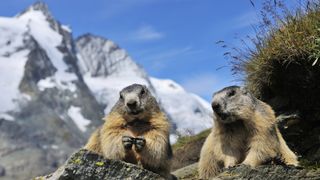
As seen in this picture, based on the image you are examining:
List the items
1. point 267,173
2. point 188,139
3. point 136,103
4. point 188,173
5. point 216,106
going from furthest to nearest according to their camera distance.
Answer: point 188,139, point 188,173, point 136,103, point 216,106, point 267,173

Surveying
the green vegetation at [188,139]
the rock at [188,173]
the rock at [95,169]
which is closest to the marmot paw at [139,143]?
the rock at [95,169]

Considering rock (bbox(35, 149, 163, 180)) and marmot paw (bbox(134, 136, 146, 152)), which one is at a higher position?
marmot paw (bbox(134, 136, 146, 152))

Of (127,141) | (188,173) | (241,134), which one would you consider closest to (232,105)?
(241,134)

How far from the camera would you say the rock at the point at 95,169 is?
9345 mm

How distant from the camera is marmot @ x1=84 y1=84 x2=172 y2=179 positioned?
407 inches

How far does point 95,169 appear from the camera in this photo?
9.48 metres

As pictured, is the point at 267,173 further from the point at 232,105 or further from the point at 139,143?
the point at 139,143

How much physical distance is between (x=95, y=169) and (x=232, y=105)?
279 cm

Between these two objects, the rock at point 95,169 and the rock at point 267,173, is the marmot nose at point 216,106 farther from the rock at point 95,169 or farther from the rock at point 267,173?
the rock at point 95,169

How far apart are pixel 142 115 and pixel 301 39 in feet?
14.8

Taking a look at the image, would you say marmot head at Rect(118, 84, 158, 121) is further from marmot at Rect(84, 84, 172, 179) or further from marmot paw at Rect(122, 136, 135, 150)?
marmot paw at Rect(122, 136, 135, 150)

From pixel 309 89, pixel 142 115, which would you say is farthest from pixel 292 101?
pixel 142 115

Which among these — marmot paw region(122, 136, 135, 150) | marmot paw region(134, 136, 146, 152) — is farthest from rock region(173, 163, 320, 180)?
marmot paw region(122, 136, 135, 150)

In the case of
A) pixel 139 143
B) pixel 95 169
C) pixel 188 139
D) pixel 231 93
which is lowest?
pixel 95 169
